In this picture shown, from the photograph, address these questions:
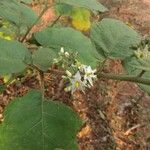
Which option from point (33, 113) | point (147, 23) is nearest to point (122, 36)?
point (33, 113)

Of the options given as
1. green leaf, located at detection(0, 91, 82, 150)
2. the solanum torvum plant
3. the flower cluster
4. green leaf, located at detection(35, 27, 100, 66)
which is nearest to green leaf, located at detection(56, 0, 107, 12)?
the solanum torvum plant

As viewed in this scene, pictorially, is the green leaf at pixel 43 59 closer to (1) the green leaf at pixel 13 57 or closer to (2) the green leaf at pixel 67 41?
(1) the green leaf at pixel 13 57

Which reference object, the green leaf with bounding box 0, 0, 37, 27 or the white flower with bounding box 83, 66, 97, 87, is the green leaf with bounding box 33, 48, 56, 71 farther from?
the green leaf with bounding box 0, 0, 37, 27

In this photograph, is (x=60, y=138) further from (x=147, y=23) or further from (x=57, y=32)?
(x=147, y=23)

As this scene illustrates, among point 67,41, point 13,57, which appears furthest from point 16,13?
point 13,57

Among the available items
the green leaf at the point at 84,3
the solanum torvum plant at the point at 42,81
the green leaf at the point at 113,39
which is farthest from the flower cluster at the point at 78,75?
the green leaf at the point at 84,3

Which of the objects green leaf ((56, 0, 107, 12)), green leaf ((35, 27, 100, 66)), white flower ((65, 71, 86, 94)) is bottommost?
green leaf ((35, 27, 100, 66))

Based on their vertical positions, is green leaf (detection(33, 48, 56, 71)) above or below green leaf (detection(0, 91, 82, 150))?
above
